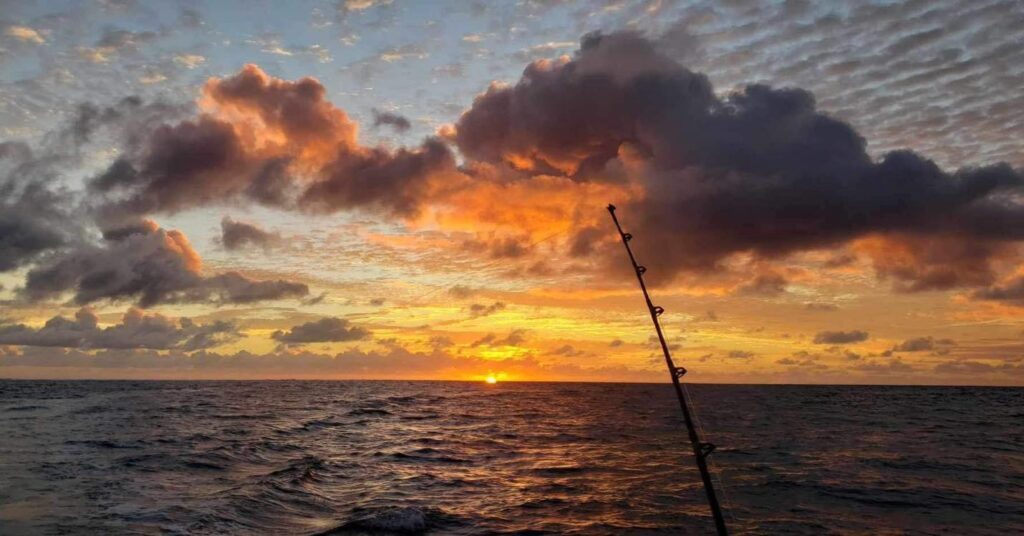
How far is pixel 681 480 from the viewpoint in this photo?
90.6ft

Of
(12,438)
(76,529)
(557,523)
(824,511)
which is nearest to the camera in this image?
(76,529)

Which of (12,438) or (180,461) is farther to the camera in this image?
(12,438)

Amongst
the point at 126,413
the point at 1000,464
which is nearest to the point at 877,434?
the point at 1000,464

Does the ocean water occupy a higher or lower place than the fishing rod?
lower

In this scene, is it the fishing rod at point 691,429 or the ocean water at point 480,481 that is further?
the ocean water at point 480,481

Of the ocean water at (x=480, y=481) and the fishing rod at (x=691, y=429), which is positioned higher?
the fishing rod at (x=691, y=429)

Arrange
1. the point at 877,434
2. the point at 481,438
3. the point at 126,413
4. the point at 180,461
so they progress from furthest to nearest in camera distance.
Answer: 1. the point at 126,413
2. the point at 877,434
3. the point at 481,438
4. the point at 180,461

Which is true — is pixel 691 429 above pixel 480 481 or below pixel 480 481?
above

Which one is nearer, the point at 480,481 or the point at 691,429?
the point at 691,429

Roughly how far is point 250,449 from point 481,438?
16.7 m

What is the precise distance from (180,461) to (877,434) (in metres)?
49.5

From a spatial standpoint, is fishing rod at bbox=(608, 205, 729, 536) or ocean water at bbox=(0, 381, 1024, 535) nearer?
fishing rod at bbox=(608, 205, 729, 536)

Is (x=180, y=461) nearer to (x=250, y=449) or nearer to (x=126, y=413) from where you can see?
(x=250, y=449)

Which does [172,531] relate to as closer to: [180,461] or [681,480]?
[180,461]
